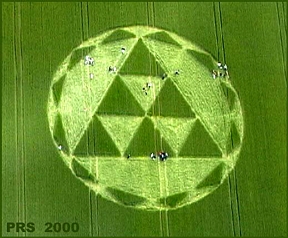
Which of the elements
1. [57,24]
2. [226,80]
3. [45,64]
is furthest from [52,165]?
[226,80]

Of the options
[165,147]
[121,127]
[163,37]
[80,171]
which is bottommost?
[80,171]

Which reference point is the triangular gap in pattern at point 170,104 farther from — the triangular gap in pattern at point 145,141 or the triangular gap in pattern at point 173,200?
the triangular gap in pattern at point 173,200

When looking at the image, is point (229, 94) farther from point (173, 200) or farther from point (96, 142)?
point (96, 142)

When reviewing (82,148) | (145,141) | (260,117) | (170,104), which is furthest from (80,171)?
(260,117)

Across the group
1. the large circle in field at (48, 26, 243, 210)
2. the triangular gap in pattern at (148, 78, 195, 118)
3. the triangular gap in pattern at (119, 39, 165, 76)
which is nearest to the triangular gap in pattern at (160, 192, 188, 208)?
the large circle in field at (48, 26, 243, 210)

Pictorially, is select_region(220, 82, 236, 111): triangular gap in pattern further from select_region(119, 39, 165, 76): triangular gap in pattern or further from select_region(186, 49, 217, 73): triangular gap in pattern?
select_region(119, 39, 165, 76): triangular gap in pattern

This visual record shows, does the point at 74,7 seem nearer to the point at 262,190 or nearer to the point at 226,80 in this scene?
the point at 226,80

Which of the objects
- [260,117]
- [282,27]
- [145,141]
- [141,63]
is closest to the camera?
[145,141]
